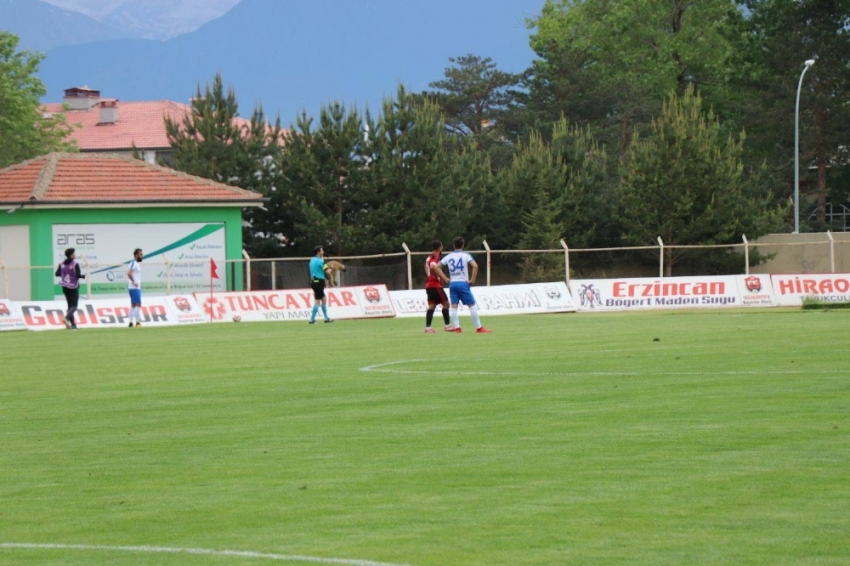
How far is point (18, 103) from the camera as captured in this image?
68312 millimetres

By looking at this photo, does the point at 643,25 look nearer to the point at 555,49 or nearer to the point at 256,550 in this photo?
the point at 555,49

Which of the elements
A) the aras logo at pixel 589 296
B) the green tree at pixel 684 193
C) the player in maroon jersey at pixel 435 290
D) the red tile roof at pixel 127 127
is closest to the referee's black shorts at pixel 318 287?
the player in maroon jersey at pixel 435 290

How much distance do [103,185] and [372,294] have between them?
40.1 feet

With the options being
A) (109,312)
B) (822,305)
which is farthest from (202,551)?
(822,305)

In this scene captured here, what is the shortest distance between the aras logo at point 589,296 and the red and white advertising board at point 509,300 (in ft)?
1.09

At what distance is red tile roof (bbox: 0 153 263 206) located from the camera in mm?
43844

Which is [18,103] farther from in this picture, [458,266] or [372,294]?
[458,266]

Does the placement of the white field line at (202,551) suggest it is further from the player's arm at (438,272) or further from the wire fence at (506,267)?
the wire fence at (506,267)

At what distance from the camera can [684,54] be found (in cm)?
7975

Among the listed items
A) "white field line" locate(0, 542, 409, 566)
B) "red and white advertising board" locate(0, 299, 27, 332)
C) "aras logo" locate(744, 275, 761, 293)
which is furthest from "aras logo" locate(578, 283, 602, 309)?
"white field line" locate(0, 542, 409, 566)

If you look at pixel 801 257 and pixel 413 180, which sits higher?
pixel 413 180

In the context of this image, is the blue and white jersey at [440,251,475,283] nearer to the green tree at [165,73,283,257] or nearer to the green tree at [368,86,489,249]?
the green tree at [368,86,489,249]

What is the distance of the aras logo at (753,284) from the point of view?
39.8 metres

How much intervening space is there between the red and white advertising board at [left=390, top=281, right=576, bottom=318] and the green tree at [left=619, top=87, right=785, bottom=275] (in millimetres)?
11423
